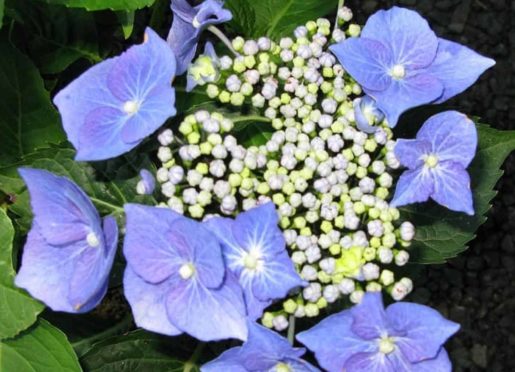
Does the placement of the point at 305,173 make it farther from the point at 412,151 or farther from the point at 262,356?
the point at 262,356

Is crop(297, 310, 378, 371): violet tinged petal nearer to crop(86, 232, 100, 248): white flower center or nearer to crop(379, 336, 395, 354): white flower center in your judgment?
crop(379, 336, 395, 354): white flower center

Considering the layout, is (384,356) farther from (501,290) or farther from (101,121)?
(501,290)

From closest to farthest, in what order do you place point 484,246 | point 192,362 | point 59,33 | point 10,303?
1. point 10,303
2. point 192,362
3. point 59,33
4. point 484,246

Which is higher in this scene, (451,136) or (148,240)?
(451,136)

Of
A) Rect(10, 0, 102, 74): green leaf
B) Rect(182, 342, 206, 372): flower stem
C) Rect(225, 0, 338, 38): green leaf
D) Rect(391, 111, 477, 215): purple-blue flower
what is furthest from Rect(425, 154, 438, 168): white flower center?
Rect(10, 0, 102, 74): green leaf

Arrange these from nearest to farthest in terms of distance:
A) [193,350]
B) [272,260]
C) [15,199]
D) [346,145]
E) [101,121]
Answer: [272,260]
[101,121]
[346,145]
[15,199]
[193,350]

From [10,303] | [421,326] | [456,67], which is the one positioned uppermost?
[456,67]

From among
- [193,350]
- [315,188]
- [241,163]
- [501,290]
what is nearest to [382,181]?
[315,188]

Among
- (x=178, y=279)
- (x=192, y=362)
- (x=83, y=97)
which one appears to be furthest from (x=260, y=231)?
(x=192, y=362)
